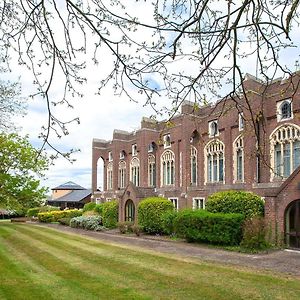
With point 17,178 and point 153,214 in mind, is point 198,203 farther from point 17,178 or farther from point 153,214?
point 17,178

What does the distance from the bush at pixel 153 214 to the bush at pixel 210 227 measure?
4070 mm

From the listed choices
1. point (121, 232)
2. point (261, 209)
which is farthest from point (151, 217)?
point (261, 209)

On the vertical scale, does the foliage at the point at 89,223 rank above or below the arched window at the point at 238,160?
below

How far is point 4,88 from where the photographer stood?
15898mm

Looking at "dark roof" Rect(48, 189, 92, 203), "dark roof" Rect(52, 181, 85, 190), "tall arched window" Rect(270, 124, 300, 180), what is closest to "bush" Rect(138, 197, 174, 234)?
"tall arched window" Rect(270, 124, 300, 180)

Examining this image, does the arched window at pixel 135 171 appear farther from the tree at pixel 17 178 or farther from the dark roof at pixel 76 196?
the dark roof at pixel 76 196

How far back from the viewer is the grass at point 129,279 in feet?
30.8

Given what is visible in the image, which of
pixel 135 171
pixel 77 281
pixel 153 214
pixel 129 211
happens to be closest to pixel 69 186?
pixel 135 171

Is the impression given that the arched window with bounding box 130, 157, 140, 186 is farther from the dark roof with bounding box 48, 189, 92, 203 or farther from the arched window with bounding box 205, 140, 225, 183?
the dark roof with bounding box 48, 189, 92, 203

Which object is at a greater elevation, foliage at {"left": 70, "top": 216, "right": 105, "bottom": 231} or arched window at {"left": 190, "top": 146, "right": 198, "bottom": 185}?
arched window at {"left": 190, "top": 146, "right": 198, "bottom": 185}

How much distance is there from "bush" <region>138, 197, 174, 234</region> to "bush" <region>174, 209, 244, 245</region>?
13.4ft

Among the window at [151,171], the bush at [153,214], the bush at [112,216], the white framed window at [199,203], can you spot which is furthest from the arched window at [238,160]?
the bush at [112,216]

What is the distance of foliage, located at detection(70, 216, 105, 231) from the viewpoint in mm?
31658

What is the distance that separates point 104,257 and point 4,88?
8.13 meters
